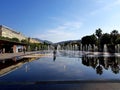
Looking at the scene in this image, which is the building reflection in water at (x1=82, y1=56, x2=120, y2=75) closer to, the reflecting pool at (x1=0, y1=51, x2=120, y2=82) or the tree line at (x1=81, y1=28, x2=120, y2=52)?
the reflecting pool at (x1=0, y1=51, x2=120, y2=82)

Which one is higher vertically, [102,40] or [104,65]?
[102,40]

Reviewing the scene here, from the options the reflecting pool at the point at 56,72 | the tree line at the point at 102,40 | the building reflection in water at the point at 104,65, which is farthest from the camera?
the tree line at the point at 102,40

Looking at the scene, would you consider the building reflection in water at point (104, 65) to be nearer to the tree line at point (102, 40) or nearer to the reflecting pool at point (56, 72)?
the reflecting pool at point (56, 72)

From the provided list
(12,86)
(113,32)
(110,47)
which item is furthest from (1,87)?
(113,32)

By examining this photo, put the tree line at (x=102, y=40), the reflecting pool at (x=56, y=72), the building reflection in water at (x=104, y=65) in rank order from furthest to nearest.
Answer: the tree line at (x=102, y=40), the building reflection in water at (x=104, y=65), the reflecting pool at (x=56, y=72)

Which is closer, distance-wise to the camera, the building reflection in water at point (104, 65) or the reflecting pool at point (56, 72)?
the reflecting pool at point (56, 72)

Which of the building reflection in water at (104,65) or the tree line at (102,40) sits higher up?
the tree line at (102,40)

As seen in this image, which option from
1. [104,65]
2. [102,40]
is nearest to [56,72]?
[104,65]

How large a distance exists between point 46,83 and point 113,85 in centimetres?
343

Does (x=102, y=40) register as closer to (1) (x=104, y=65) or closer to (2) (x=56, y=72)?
(1) (x=104, y=65)

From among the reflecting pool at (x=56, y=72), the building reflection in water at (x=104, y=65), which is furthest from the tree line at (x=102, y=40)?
the reflecting pool at (x=56, y=72)

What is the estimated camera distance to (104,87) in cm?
950

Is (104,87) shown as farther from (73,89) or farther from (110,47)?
(110,47)

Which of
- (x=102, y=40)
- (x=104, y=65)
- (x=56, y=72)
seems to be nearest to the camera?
(x=56, y=72)
